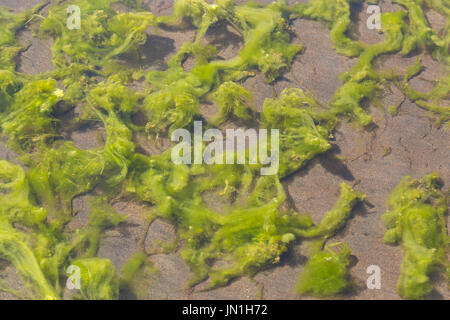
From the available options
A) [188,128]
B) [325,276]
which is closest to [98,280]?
[188,128]

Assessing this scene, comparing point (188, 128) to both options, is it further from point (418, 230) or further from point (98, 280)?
point (418, 230)

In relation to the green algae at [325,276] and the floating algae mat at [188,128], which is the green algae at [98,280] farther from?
the green algae at [325,276]

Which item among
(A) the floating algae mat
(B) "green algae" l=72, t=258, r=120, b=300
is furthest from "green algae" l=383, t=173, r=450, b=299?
(B) "green algae" l=72, t=258, r=120, b=300

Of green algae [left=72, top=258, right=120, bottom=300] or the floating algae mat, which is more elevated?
the floating algae mat

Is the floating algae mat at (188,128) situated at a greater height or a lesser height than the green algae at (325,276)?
greater

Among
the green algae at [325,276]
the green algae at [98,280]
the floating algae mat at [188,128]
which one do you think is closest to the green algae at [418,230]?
the floating algae mat at [188,128]

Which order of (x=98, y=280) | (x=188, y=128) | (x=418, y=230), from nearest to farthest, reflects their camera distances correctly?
1. (x=98, y=280)
2. (x=418, y=230)
3. (x=188, y=128)

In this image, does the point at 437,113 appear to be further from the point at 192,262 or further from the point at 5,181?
the point at 5,181

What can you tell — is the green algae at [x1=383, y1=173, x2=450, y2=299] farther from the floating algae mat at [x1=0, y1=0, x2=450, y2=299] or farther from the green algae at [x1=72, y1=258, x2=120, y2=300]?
the green algae at [x1=72, y1=258, x2=120, y2=300]
